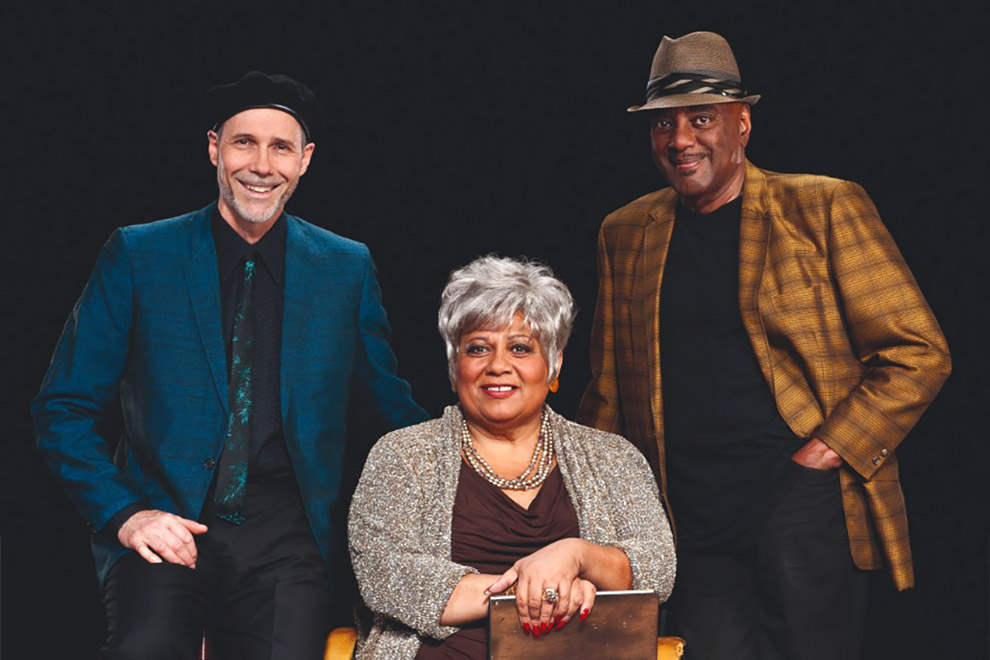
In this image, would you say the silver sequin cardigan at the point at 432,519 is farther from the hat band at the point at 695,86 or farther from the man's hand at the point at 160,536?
the hat band at the point at 695,86

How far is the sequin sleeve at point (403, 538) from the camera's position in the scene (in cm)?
302

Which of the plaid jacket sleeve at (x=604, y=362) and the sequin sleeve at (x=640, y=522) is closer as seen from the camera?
the sequin sleeve at (x=640, y=522)

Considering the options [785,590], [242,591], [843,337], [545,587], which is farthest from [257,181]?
[785,590]

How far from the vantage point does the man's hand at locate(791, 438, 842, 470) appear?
3377mm

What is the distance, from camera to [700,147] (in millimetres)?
3490

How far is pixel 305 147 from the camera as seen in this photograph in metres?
3.53

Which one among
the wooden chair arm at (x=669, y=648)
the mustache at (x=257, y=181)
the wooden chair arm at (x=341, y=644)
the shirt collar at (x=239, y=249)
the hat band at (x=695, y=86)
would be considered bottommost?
the wooden chair arm at (x=669, y=648)

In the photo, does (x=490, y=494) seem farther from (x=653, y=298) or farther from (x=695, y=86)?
(x=695, y=86)

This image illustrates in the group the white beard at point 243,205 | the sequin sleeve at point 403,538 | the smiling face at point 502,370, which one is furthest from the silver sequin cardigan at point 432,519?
the white beard at point 243,205

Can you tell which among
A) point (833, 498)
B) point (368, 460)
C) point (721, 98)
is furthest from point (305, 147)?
point (833, 498)

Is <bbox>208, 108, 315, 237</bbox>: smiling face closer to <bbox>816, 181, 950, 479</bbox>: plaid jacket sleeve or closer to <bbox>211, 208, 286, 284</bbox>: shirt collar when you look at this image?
<bbox>211, 208, 286, 284</bbox>: shirt collar

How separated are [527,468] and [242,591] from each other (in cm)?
82

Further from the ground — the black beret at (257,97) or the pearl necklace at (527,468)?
the black beret at (257,97)

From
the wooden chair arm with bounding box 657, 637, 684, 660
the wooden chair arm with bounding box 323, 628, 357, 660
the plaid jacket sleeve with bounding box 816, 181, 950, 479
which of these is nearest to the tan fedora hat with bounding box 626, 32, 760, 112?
the plaid jacket sleeve with bounding box 816, 181, 950, 479
